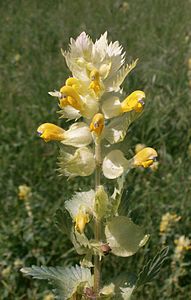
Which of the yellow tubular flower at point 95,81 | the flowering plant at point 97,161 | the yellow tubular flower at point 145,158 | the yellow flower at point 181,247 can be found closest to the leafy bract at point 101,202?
the flowering plant at point 97,161

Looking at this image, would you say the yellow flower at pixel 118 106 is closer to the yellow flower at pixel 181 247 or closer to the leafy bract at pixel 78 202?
the leafy bract at pixel 78 202

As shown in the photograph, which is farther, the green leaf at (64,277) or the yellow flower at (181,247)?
the yellow flower at (181,247)

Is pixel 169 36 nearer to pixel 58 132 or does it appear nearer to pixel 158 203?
pixel 158 203

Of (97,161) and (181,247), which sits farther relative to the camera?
(181,247)

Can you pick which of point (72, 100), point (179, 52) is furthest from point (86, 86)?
point (179, 52)

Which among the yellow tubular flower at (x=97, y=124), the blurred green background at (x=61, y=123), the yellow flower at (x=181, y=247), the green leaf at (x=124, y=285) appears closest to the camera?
the yellow tubular flower at (x=97, y=124)

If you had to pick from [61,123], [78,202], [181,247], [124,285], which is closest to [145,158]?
[78,202]

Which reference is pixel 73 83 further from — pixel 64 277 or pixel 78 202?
pixel 64 277
